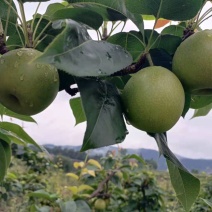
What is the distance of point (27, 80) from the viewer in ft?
2.57

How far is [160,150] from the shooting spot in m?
0.88

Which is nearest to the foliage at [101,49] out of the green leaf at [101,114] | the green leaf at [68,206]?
the green leaf at [101,114]

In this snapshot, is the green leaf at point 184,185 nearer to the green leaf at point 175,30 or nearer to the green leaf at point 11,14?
the green leaf at point 175,30

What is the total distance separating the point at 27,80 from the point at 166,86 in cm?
26

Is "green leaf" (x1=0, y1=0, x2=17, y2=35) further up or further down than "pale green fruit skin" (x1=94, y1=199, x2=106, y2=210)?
further up

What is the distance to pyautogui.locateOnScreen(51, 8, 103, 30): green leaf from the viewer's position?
0.89 m

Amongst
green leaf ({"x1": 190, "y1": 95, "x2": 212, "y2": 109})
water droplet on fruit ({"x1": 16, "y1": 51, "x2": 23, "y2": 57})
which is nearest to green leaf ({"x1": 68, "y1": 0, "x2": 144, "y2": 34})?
water droplet on fruit ({"x1": 16, "y1": 51, "x2": 23, "y2": 57})

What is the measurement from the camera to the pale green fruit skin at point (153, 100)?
2.73 ft

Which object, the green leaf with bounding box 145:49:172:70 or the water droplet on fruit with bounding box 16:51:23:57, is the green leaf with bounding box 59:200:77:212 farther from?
the water droplet on fruit with bounding box 16:51:23:57

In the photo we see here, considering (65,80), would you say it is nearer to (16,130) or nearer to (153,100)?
(153,100)

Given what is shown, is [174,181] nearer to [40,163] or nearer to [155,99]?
[155,99]

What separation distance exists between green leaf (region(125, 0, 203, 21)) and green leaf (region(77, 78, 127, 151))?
0.18 m

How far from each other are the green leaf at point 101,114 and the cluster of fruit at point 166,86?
0.12ft

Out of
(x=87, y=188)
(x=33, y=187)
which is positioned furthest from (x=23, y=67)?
(x=33, y=187)
